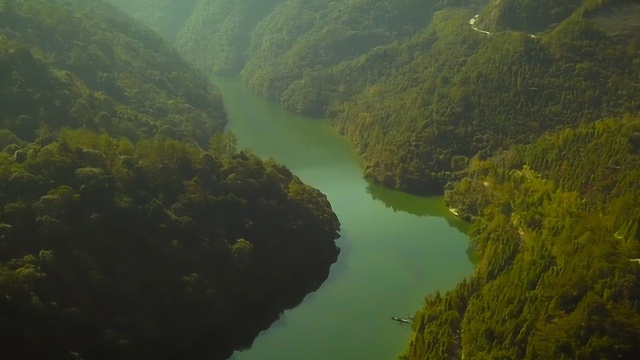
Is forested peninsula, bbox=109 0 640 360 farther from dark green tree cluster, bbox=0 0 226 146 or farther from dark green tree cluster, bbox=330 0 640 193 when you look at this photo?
dark green tree cluster, bbox=0 0 226 146

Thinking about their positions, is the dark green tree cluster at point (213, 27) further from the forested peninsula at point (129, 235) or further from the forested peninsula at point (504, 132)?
the forested peninsula at point (129, 235)

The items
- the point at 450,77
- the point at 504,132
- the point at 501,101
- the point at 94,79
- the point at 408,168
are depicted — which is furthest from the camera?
the point at 450,77

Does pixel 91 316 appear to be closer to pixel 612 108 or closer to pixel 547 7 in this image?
pixel 612 108

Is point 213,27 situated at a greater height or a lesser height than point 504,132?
lesser

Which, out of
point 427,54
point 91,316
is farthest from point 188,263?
point 427,54

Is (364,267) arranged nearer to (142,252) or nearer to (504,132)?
(142,252)

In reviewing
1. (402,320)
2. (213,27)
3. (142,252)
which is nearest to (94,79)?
(142,252)

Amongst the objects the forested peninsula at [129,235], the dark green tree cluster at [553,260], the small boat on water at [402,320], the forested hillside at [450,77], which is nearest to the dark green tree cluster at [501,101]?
the forested hillside at [450,77]

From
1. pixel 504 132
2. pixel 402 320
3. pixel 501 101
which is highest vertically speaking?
pixel 501 101
